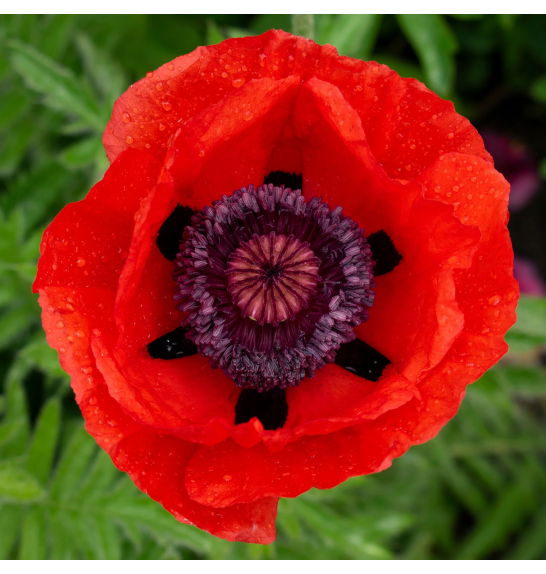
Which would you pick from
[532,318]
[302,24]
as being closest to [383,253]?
[302,24]

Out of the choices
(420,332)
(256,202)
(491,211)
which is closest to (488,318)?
(420,332)

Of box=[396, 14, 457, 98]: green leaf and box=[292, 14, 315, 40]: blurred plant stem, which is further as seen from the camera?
box=[396, 14, 457, 98]: green leaf

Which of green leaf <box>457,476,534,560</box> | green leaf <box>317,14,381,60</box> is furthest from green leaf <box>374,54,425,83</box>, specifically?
green leaf <box>457,476,534,560</box>

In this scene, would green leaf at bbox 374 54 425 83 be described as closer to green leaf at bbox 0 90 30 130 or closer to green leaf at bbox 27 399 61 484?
green leaf at bbox 0 90 30 130

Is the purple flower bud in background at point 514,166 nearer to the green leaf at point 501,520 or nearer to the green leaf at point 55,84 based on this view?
the green leaf at point 501,520

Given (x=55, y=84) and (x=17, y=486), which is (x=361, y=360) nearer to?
(x=17, y=486)
